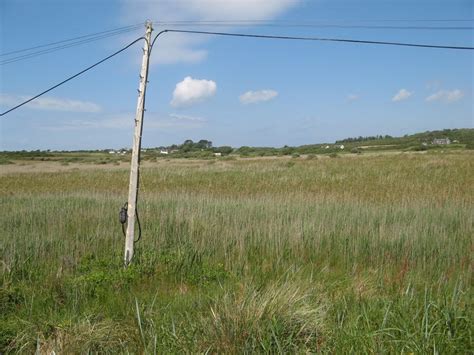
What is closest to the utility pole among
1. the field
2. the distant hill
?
the field

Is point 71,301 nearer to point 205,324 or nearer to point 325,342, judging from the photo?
point 205,324

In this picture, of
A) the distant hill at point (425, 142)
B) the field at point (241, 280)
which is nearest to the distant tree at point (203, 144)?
the distant hill at point (425, 142)

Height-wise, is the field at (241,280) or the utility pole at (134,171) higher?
the utility pole at (134,171)

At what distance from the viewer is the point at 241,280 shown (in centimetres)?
481

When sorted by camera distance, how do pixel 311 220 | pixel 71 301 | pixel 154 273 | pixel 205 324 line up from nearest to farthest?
pixel 205 324 < pixel 71 301 < pixel 154 273 < pixel 311 220

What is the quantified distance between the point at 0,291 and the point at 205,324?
8.65 feet

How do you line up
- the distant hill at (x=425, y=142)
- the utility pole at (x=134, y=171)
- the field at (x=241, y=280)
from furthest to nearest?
the distant hill at (x=425, y=142), the utility pole at (x=134, y=171), the field at (x=241, y=280)

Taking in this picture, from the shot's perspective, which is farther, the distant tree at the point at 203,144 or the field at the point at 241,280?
the distant tree at the point at 203,144

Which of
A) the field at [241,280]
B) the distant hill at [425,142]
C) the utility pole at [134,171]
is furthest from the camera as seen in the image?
the distant hill at [425,142]

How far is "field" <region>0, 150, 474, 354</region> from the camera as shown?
10.1 ft

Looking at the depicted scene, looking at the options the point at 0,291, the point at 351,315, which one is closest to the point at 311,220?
the point at 351,315

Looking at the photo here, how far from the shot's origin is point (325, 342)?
300 centimetres

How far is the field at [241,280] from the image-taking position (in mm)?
3074

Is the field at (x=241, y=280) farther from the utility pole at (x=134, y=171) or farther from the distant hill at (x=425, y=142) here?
the distant hill at (x=425, y=142)
